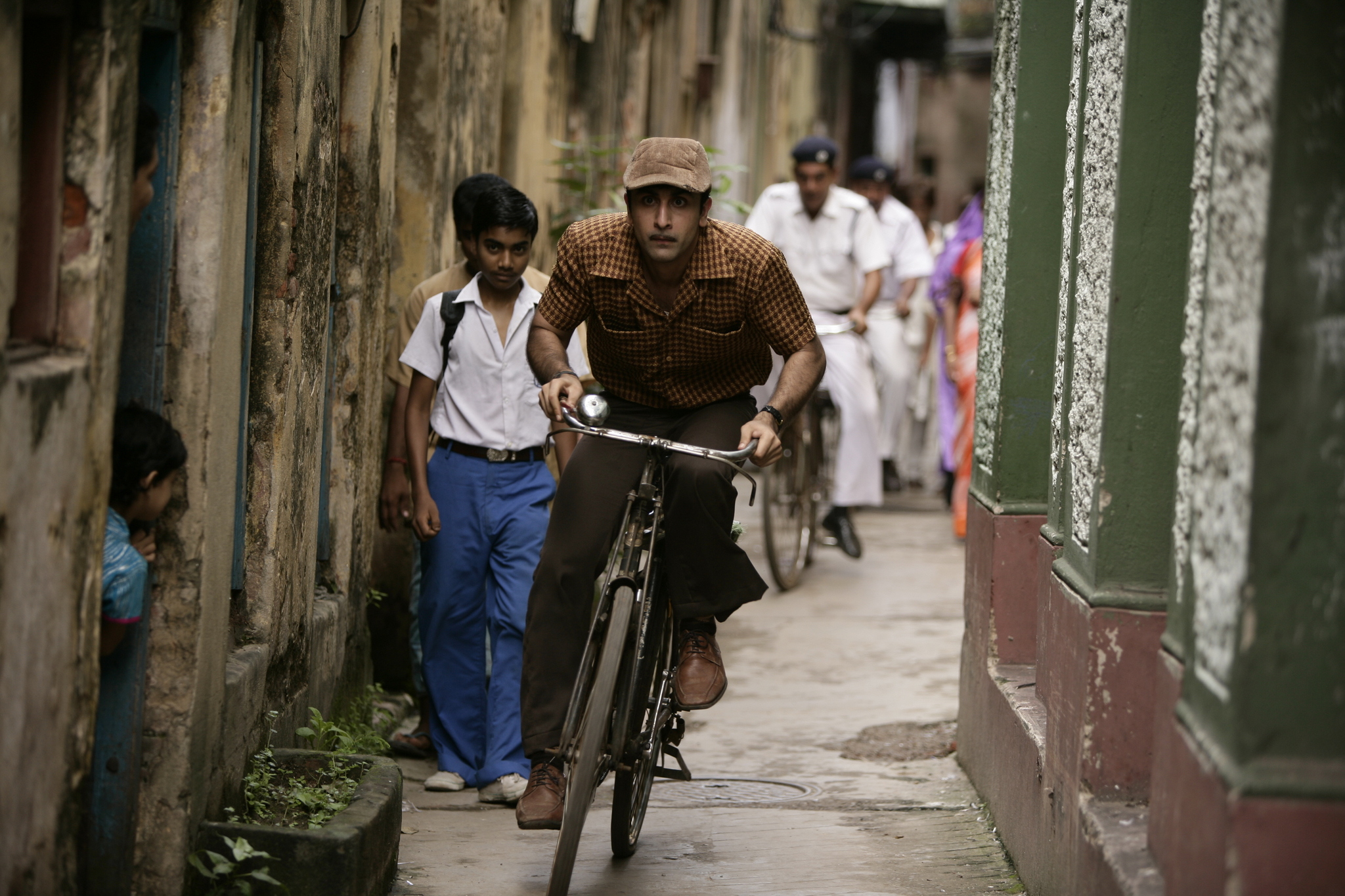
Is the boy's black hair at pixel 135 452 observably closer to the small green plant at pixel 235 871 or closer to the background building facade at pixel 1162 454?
the small green plant at pixel 235 871

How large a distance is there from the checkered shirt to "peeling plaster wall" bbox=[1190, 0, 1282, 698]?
1496mm

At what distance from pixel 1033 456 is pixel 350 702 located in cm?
240

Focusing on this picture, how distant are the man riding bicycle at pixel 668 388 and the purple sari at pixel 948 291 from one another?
674 centimetres

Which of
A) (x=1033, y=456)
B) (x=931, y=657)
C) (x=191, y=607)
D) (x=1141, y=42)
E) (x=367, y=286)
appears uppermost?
(x=1141, y=42)

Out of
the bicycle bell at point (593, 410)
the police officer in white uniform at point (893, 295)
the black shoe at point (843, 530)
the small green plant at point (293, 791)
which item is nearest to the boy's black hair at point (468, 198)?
the bicycle bell at point (593, 410)

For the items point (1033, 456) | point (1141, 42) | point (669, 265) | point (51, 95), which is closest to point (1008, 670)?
point (1033, 456)

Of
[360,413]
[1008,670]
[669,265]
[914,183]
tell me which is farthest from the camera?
[914,183]

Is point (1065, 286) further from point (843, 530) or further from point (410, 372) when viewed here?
point (843, 530)

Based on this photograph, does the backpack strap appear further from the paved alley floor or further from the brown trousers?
the paved alley floor

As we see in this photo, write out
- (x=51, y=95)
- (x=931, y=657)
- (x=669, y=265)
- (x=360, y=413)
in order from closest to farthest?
(x=51, y=95), (x=669, y=265), (x=360, y=413), (x=931, y=657)

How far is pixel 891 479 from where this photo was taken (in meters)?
13.0

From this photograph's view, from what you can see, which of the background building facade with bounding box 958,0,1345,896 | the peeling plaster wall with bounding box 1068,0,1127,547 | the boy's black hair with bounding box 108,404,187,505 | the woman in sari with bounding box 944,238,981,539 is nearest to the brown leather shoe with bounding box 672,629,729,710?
the background building facade with bounding box 958,0,1345,896

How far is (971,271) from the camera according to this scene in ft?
32.7

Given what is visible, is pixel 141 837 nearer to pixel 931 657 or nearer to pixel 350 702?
pixel 350 702
